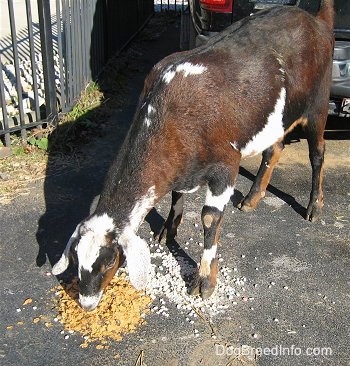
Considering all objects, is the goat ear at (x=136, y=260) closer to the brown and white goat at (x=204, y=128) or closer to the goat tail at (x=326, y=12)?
the brown and white goat at (x=204, y=128)

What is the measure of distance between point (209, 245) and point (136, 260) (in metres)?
0.86

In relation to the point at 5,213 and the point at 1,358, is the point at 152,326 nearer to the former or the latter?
the point at 1,358

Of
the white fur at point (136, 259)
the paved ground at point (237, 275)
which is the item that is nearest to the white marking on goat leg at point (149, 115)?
the white fur at point (136, 259)

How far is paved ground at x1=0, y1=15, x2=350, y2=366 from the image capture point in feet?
11.6

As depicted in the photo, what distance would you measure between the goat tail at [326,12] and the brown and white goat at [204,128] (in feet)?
0.96

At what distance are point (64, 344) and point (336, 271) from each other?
2.16 m

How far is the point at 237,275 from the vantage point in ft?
14.0

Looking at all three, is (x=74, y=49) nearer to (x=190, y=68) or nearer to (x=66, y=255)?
(x=190, y=68)

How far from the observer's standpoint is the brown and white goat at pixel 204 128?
338 centimetres

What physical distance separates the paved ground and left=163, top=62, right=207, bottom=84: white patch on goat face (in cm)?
153

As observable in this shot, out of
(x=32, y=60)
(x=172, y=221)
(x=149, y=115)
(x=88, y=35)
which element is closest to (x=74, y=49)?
(x=88, y=35)

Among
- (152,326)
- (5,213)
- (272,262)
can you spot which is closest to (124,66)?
(5,213)

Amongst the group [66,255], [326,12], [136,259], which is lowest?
[66,255]

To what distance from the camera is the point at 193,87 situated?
371cm
